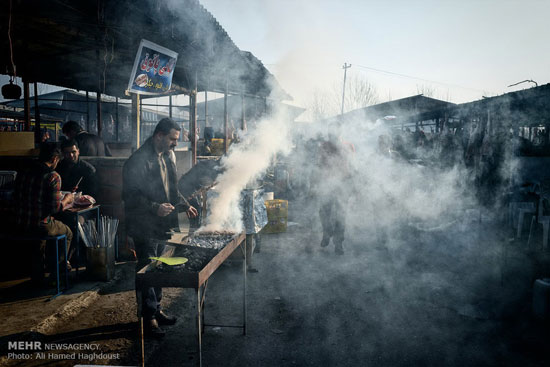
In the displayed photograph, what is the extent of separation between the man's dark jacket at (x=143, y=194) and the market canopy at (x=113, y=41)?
2638mm

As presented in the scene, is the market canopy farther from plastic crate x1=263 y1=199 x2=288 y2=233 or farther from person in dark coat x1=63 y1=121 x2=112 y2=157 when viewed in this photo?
plastic crate x1=263 y1=199 x2=288 y2=233

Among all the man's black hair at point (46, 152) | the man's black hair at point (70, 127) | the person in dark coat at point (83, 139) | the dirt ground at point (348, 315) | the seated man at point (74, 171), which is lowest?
the dirt ground at point (348, 315)

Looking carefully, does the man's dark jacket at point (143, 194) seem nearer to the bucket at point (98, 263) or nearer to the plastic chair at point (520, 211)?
the bucket at point (98, 263)

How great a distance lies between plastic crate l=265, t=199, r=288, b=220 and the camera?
7.29m

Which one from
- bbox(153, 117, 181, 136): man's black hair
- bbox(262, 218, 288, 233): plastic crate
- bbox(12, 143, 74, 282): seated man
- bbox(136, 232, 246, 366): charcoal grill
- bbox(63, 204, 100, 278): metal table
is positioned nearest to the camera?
bbox(136, 232, 246, 366): charcoal grill

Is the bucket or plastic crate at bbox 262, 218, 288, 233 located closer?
the bucket

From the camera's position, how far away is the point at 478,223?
20.4 feet

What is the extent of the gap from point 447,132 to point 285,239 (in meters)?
6.54

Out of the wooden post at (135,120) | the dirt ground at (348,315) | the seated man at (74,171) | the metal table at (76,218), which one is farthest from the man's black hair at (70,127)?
the dirt ground at (348,315)

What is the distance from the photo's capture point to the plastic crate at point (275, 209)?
23.9ft

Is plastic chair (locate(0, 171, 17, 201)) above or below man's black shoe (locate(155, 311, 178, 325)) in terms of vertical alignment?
above

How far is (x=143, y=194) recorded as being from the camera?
3318 millimetres

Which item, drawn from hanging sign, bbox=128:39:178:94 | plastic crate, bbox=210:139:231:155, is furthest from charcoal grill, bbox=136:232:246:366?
plastic crate, bbox=210:139:231:155

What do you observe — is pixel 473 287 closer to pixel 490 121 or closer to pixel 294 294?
pixel 294 294
